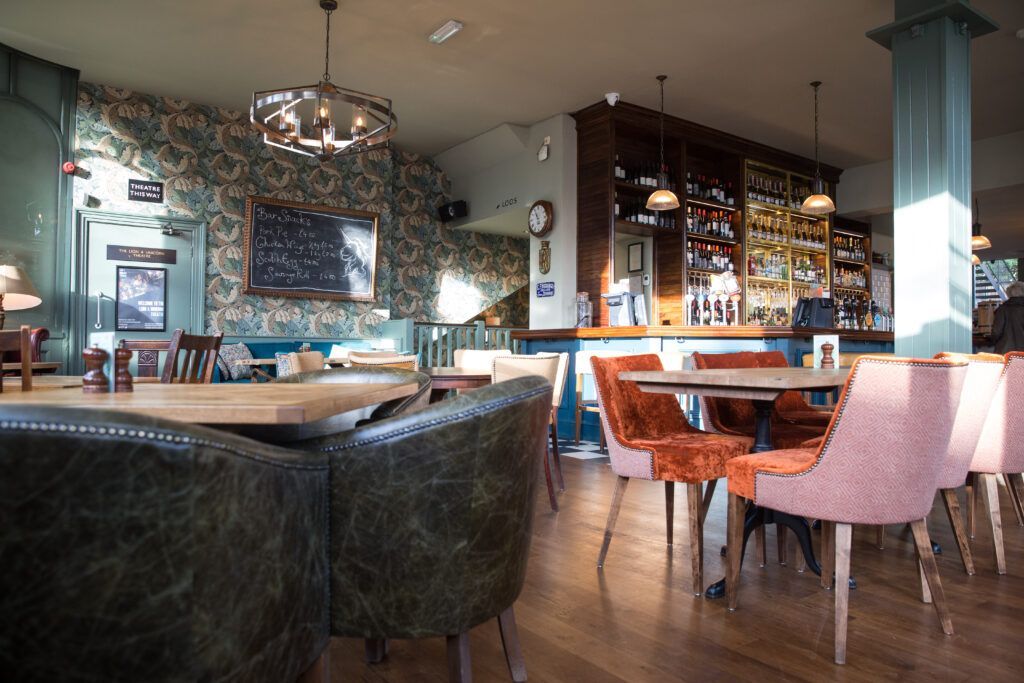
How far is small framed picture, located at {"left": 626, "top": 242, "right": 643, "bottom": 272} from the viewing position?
8.53 m

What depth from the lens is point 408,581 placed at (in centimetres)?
126

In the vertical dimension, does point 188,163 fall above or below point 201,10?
below

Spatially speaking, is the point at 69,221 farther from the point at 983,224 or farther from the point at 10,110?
the point at 983,224

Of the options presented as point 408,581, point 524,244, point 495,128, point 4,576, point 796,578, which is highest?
point 495,128

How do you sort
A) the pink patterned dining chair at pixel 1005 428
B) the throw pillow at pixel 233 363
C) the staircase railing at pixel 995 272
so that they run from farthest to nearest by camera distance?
the staircase railing at pixel 995 272
the throw pillow at pixel 233 363
the pink patterned dining chair at pixel 1005 428

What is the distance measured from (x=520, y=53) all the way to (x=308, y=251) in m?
3.32

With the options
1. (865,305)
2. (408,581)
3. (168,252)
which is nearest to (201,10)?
(168,252)

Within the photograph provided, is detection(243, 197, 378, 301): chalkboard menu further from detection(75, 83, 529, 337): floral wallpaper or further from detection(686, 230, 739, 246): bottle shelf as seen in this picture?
detection(686, 230, 739, 246): bottle shelf

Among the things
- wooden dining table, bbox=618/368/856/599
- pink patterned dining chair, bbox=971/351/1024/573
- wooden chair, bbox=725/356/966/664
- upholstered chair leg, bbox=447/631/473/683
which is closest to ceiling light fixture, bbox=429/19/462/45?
wooden dining table, bbox=618/368/856/599

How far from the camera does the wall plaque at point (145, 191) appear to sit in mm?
6684

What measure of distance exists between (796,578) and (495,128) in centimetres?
646

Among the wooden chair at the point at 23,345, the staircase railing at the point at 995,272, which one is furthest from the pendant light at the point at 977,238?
the wooden chair at the point at 23,345

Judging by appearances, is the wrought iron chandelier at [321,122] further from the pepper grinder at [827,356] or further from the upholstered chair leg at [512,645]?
the upholstered chair leg at [512,645]

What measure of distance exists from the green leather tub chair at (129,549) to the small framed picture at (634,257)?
7884 mm
